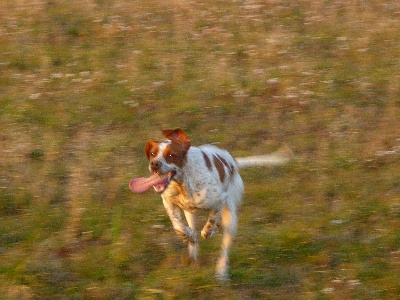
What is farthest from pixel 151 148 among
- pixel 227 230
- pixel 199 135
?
pixel 199 135

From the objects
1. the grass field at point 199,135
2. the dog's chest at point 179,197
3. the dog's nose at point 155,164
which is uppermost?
the dog's nose at point 155,164

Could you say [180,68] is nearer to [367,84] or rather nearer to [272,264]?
[367,84]

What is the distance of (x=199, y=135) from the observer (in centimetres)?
881

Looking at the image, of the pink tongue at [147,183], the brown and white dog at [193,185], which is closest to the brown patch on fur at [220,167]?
the brown and white dog at [193,185]

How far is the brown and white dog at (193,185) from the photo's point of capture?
5297 mm

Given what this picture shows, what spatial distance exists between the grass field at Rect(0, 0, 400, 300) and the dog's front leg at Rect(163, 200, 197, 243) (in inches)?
8.4

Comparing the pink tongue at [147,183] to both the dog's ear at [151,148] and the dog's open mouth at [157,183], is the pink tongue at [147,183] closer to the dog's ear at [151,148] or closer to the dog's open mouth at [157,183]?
the dog's open mouth at [157,183]

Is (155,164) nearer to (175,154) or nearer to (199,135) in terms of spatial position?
(175,154)

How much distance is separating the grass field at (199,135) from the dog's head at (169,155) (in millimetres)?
613

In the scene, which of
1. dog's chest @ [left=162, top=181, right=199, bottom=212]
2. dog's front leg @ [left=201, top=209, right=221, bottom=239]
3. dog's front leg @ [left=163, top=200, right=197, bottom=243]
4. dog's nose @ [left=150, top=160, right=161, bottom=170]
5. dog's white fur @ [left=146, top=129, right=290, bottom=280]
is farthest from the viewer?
dog's front leg @ [left=201, top=209, right=221, bottom=239]

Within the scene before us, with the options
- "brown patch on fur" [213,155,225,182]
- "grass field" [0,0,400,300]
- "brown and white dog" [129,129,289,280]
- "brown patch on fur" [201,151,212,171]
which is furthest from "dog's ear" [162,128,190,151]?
"grass field" [0,0,400,300]

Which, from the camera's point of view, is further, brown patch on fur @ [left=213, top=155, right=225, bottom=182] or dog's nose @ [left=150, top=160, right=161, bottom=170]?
brown patch on fur @ [left=213, top=155, right=225, bottom=182]

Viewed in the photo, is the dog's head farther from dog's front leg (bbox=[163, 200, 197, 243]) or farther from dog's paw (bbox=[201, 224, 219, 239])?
dog's paw (bbox=[201, 224, 219, 239])

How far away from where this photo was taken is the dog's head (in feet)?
17.2
